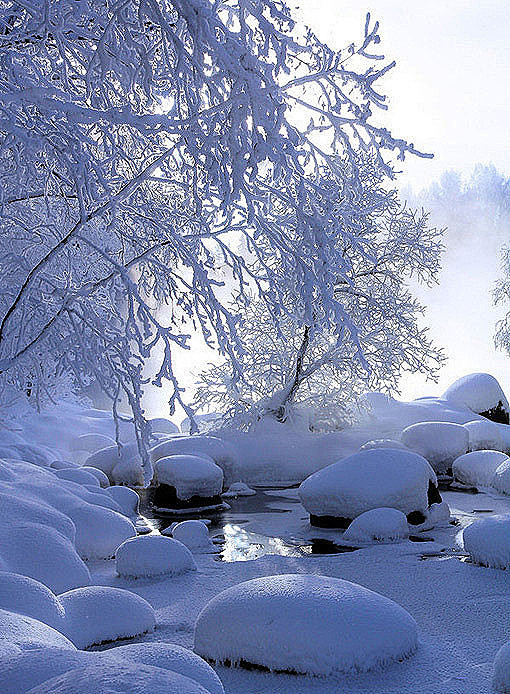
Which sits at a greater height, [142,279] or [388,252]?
Answer: [388,252]

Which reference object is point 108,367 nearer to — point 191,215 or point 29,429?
point 191,215

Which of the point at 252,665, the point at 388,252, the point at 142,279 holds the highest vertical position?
the point at 388,252

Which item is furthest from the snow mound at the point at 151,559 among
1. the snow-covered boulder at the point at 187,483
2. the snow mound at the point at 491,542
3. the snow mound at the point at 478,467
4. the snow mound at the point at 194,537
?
the snow mound at the point at 478,467

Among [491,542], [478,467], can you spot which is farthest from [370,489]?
[478,467]

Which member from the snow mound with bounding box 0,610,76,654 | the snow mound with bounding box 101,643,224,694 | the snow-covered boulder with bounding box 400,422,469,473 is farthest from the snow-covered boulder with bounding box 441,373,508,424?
the snow mound with bounding box 101,643,224,694

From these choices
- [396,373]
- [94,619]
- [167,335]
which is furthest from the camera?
[396,373]

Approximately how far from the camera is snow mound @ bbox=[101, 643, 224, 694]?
3.28 m

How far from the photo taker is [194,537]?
9352mm

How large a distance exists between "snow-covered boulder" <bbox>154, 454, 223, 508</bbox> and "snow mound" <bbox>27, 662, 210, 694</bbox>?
10.4 m

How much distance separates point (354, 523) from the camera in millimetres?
9641

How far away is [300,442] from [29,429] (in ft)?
23.9

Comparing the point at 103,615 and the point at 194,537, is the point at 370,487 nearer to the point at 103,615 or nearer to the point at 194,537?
the point at 194,537

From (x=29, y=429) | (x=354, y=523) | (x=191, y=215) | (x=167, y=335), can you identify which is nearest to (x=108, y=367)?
(x=167, y=335)

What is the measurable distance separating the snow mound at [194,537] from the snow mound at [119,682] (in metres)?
6.58
